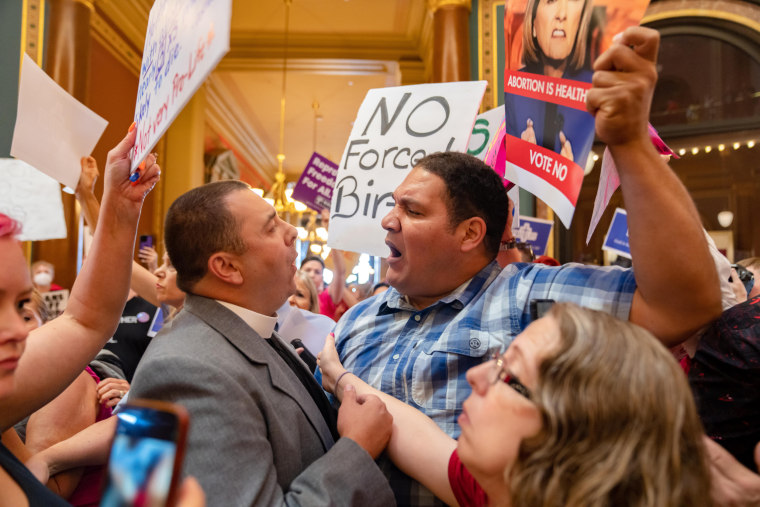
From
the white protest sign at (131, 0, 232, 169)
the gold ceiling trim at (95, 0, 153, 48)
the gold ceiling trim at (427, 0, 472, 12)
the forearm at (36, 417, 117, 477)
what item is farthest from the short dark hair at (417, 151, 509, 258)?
the gold ceiling trim at (95, 0, 153, 48)

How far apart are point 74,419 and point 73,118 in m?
0.96

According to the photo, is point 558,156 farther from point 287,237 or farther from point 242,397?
point 242,397

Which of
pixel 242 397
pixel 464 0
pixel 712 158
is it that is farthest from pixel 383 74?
pixel 242 397

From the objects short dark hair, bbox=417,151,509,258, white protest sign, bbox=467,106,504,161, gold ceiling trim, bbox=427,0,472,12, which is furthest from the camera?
gold ceiling trim, bbox=427,0,472,12

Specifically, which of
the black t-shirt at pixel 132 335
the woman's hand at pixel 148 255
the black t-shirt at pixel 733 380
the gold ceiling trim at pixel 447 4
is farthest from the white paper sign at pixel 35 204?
the gold ceiling trim at pixel 447 4

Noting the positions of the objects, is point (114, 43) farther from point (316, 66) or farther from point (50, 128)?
point (50, 128)

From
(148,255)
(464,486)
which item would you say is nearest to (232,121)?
(148,255)

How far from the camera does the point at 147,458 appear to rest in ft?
1.55

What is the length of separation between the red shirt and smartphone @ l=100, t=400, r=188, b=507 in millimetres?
850

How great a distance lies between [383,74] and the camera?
33.6 ft

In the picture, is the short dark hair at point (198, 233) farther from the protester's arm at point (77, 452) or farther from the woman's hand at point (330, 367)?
the protester's arm at point (77, 452)

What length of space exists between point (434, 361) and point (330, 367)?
0.31 meters

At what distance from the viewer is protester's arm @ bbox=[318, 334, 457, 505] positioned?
1323 mm

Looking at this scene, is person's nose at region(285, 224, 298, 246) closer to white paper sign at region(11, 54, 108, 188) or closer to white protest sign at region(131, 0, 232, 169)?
white protest sign at region(131, 0, 232, 169)
